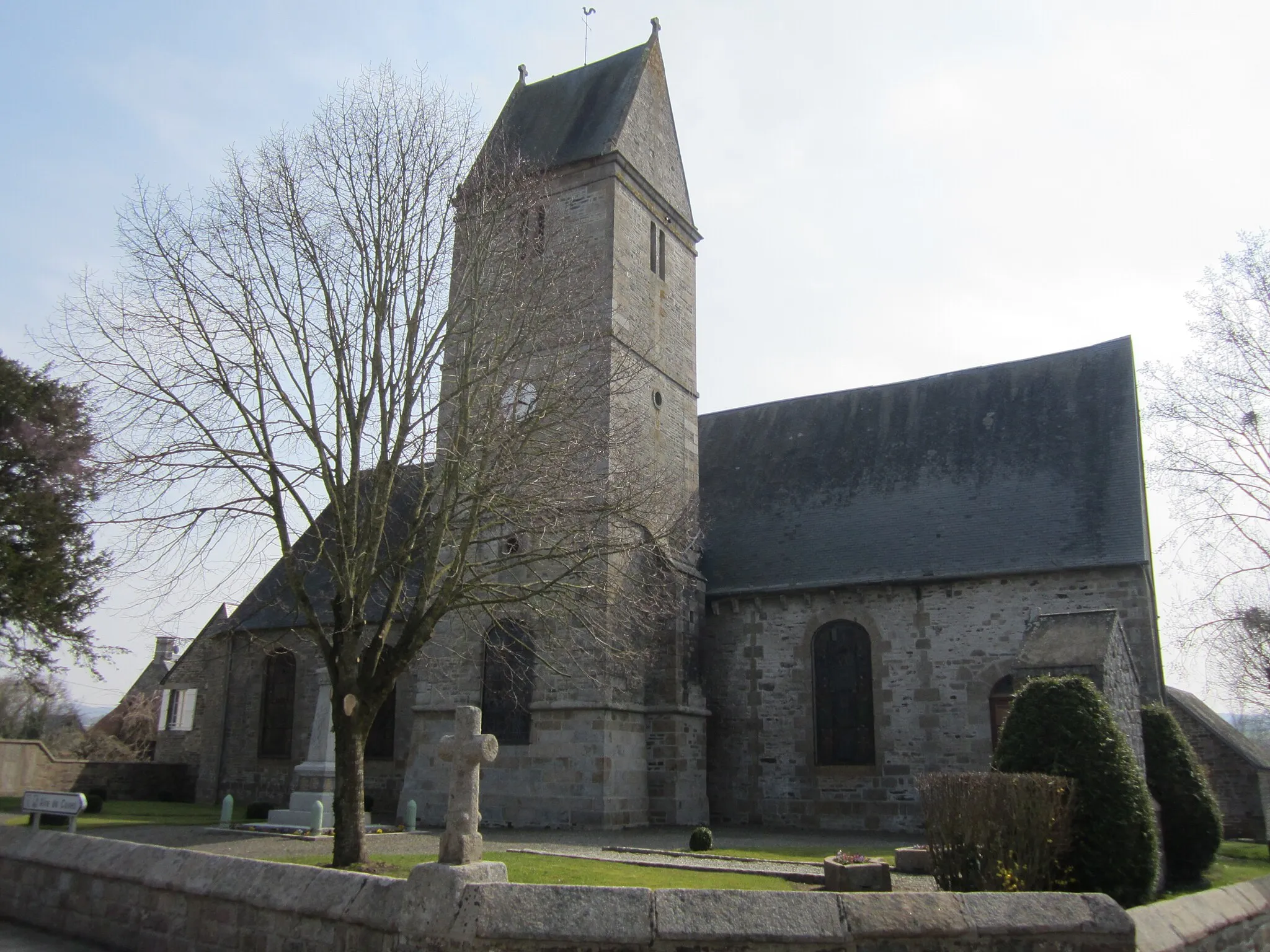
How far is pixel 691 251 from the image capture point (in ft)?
75.5

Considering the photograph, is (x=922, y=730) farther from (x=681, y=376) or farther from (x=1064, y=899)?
(x=1064, y=899)

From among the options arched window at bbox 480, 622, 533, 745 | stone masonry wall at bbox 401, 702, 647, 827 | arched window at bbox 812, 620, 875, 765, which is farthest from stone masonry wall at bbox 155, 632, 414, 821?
arched window at bbox 812, 620, 875, 765

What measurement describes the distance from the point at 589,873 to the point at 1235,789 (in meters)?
15.2

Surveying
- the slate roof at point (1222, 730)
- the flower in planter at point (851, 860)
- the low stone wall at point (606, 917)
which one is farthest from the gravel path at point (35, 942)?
the slate roof at point (1222, 730)

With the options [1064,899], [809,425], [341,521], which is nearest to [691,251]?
[809,425]

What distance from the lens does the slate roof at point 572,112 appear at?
20.5 metres

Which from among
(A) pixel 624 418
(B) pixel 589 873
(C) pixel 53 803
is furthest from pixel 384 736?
(B) pixel 589 873

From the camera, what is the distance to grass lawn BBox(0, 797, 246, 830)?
1739 centimetres

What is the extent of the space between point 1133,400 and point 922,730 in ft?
24.5

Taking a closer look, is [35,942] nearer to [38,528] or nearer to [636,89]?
[38,528]

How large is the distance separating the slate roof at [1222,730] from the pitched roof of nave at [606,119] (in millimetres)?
14781

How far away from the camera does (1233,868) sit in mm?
14039

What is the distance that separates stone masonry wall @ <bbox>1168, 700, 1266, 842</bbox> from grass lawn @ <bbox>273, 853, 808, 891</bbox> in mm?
12613

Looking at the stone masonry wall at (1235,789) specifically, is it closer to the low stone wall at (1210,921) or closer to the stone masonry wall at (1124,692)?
the stone masonry wall at (1124,692)
